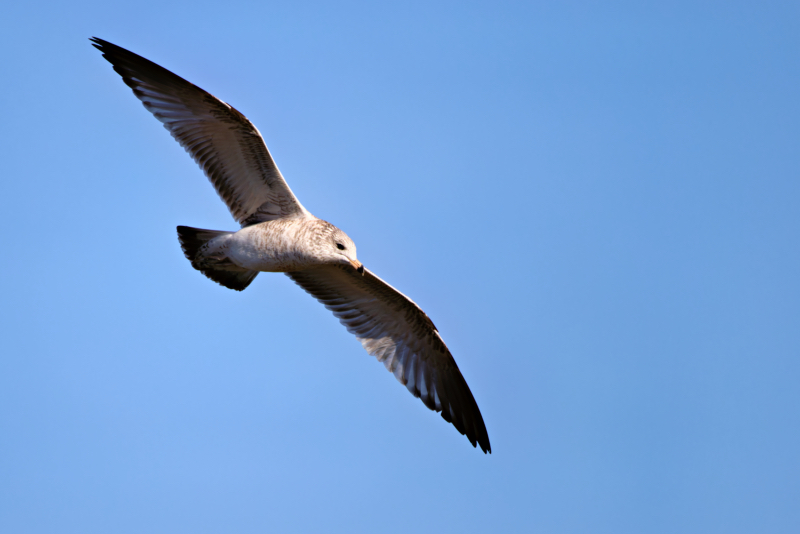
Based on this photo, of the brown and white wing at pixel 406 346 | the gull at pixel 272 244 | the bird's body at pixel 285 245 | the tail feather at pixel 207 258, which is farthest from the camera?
the brown and white wing at pixel 406 346

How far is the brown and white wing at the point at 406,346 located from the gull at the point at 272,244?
0.5 inches

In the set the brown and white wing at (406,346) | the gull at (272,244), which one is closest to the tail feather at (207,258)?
the gull at (272,244)

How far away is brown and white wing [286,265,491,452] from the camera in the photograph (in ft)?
35.2

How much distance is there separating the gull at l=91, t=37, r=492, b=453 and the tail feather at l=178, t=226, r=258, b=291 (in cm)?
1

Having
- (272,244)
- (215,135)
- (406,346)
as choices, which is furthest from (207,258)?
(406,346)

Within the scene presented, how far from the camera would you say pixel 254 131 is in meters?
9.22

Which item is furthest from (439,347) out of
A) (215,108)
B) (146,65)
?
(146,65)

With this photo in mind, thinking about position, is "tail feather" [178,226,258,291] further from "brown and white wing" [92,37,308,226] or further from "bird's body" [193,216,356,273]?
"brown and white wing" [92,37,308,226]

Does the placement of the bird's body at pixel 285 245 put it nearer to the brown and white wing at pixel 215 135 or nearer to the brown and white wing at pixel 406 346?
the brown and white wing at pixel 215 135

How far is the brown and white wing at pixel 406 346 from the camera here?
10734 mm

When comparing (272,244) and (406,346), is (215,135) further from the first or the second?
(406,346)

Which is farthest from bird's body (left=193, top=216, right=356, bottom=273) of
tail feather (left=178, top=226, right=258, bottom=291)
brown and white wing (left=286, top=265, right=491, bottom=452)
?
brown and white wing (left=286, top=265, right=491, bottom=452)

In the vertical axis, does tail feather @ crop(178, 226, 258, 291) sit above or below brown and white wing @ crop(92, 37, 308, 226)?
below

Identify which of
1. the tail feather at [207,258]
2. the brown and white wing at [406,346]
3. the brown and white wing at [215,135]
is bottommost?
the tail feather at [207,258]
